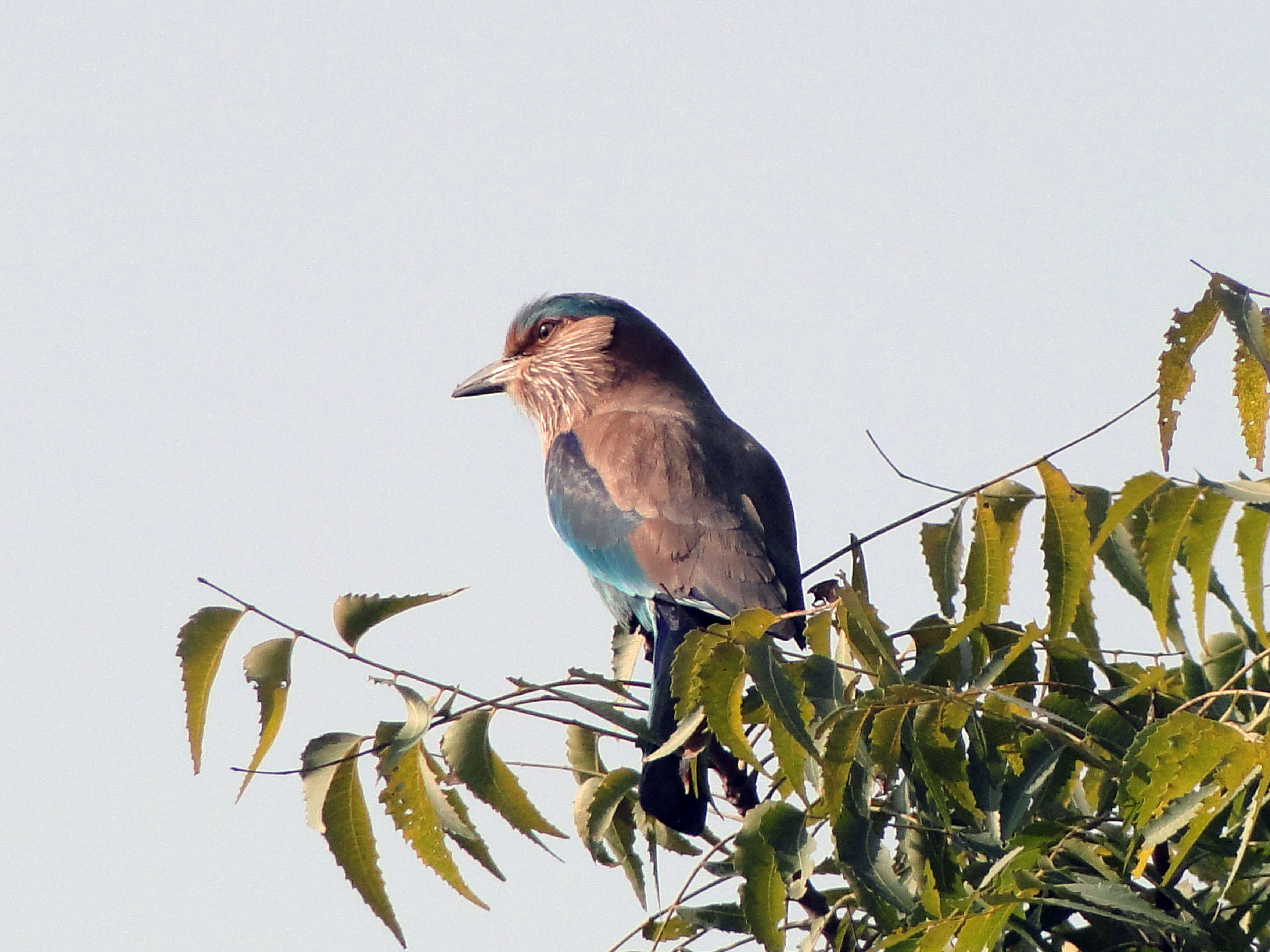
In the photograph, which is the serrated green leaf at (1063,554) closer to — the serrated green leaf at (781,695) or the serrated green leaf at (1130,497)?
the serrated green leaf at (1130,497)

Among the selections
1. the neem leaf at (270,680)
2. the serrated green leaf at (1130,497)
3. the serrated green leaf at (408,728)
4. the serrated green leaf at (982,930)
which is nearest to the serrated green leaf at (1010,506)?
the serrated green leaf at (1130,497)

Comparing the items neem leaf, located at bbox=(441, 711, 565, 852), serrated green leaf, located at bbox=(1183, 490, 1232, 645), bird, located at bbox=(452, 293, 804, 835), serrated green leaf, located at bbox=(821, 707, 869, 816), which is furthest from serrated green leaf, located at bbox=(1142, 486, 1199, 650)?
neem leaf, located at bbox=(441, 711, 565, 852)

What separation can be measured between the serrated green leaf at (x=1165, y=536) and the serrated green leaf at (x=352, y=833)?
4.76 ft

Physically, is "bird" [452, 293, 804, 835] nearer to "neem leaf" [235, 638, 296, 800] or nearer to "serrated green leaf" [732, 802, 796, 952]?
"serrated green leaf" [732, 802, 796, 952]

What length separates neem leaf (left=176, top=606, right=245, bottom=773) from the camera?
2.90 meters

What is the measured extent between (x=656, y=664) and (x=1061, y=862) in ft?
5.73

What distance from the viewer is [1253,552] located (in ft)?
8.89

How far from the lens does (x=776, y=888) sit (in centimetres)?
A: 277

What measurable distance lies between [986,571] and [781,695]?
0.64 metres

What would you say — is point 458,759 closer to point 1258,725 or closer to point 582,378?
point 1258,725

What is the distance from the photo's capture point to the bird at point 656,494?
464 cm

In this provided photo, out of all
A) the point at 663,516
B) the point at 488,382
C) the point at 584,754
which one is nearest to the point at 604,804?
the point at 584,754

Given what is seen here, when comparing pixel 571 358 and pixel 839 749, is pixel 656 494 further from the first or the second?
pixel 839 749

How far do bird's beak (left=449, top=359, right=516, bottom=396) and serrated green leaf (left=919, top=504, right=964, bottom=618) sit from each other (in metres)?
4.79
